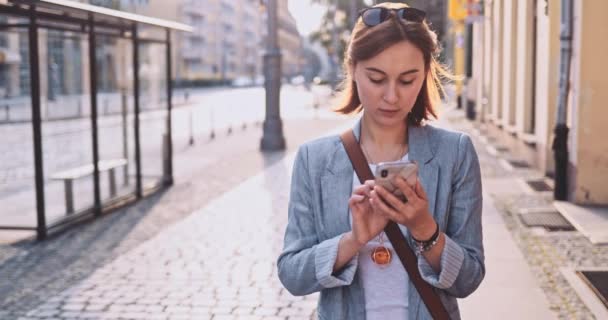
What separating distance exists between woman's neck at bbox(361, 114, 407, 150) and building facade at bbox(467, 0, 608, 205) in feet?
25.4

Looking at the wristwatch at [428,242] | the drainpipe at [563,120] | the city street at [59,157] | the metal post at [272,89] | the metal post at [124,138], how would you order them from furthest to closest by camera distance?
the metal post at [272,89] → the metal post at [124,138] → the city street at [59,157] → the drainpipe at [563,120] → the wristwatch at [428,242]

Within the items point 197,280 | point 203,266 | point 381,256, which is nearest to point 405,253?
point 381,256

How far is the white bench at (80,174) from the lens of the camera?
373 inches

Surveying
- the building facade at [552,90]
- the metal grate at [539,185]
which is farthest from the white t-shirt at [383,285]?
the metal grate at [539,185]

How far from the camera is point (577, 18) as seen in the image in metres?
9.48

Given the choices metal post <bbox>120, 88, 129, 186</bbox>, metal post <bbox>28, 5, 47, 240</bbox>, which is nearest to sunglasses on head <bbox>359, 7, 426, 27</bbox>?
metal post <bbox>28, 5, 47, 240</bbox>

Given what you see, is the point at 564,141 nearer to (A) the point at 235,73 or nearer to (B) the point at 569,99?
(B) the point at 569,99

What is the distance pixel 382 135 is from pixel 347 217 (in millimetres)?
253

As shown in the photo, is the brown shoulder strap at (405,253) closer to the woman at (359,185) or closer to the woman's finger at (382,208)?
the woman at (359,185)

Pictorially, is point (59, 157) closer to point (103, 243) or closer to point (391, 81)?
point (103, 243)

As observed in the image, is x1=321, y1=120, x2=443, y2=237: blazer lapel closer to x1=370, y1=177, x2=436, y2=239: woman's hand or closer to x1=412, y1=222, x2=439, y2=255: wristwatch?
x1=412, y1=222, x2=439, y2=255: wristwatch

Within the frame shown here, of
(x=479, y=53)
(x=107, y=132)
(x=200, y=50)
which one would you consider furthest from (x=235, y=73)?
(x=107, y=132)

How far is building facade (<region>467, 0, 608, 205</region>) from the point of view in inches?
369

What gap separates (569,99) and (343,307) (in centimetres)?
845
